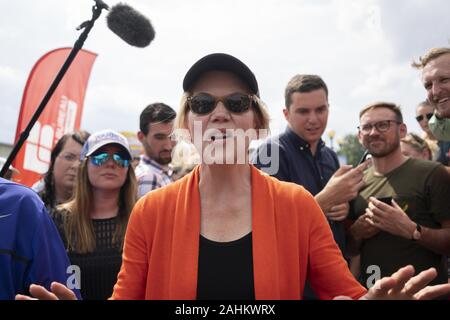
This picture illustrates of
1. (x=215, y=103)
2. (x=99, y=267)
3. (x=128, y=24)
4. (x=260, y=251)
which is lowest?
(x=99, y=267)

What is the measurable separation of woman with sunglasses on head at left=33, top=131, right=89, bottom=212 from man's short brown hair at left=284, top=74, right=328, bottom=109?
185 cm

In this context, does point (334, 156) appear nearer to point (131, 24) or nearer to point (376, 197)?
point (376, 197)

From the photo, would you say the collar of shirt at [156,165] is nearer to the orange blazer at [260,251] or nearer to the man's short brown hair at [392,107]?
the man's short brown hair at [392,107]

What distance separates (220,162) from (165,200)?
0.90 feet

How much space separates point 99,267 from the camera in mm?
2844

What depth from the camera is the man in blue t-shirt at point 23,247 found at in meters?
1.77

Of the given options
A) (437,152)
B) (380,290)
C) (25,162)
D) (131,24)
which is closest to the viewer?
(380,290)

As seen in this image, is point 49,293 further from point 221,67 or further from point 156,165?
point 156,165

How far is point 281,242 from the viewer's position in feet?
5.61

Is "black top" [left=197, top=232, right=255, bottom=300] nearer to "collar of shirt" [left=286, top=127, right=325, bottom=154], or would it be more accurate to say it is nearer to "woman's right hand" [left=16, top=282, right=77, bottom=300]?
"woman's right hand" [left=16, top=282, right=77, bottom=300]

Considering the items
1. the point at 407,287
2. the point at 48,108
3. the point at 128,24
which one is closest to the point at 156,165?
the point at 128,24

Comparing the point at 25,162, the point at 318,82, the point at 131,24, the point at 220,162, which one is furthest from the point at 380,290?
the point at 25,162

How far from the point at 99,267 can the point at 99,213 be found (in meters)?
0.44

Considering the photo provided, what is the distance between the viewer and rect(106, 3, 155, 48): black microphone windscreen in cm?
283
